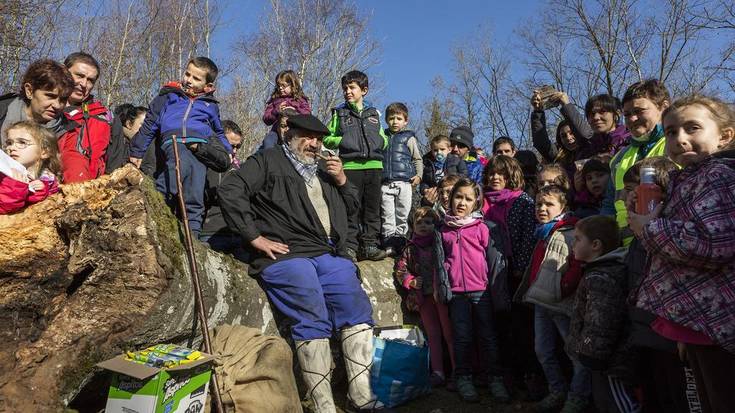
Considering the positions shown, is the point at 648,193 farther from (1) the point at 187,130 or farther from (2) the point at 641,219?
(1) the point at 187,130

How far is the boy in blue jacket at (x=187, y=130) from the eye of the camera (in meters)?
4.40

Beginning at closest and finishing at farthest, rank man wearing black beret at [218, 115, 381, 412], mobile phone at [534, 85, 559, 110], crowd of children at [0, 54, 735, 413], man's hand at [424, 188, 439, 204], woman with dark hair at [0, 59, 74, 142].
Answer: crowd of children at [0, 54, 735, 413]
woman with dark hair at [0, 59, 74, 142]
man wearing black beret at [218, 115, 381, 412]
mobile phone at [534, 85, 559, 110]
man's hand at [424, 188, 439, 204]

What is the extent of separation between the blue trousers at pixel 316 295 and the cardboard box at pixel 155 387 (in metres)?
0.87

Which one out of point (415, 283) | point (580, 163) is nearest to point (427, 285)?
point (415, 283)

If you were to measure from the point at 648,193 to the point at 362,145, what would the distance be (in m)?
3.46

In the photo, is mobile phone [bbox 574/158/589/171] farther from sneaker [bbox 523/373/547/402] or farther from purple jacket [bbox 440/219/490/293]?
sneaker [bbox 523/373/547/402]

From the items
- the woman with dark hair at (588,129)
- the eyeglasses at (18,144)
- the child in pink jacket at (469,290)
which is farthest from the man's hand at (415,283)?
the eyeglasses at (18,144)

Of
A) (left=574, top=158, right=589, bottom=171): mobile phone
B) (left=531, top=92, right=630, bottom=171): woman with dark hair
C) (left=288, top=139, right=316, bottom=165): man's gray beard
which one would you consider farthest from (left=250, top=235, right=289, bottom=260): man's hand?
(left=531, top=92, right=630, bottom=171): woman with dark hair

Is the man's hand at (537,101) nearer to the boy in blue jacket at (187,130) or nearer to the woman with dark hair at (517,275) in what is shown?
the woman with dark hair at (517,275)

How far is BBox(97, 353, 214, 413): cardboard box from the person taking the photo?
2.40 m

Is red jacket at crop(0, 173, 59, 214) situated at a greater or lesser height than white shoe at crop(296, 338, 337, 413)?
greater

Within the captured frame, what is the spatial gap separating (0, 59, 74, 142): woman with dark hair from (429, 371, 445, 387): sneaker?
11.6 feet

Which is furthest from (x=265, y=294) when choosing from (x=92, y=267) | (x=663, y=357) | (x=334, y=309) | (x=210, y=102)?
(x=663, y=357)

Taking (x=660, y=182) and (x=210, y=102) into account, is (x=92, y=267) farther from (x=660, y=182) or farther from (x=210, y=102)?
(x=660, y=182)
